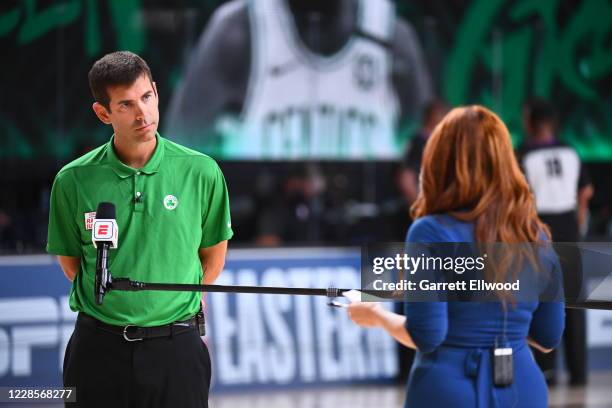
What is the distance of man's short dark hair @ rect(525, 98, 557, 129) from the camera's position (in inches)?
282

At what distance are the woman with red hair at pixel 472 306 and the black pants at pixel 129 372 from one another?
49 cm

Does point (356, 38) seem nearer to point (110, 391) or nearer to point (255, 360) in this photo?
point (255, 360)

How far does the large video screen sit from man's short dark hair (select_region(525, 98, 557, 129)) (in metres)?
3.34

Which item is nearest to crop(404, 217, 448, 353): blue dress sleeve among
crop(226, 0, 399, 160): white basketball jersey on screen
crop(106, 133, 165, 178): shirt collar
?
crop(106, 133, 165, 178): shirt collar

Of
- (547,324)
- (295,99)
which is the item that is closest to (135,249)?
(547,324)

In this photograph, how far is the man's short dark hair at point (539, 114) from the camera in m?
7.15

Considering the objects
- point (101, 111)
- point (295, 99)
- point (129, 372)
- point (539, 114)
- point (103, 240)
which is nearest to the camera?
point (103, 240)

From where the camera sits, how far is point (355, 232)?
10.3 m

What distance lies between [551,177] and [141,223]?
15.5 feet

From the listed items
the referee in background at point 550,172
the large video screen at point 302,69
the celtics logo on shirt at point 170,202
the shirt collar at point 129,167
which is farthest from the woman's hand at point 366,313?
the large video screen at point 302,69

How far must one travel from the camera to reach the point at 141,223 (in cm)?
295

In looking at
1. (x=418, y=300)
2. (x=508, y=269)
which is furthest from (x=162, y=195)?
(x=508, y=269)

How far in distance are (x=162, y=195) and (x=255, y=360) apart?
437 centimetres

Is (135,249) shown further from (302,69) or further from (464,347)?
(302,69)
